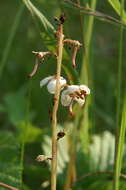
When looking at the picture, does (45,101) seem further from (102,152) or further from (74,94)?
(74,94)

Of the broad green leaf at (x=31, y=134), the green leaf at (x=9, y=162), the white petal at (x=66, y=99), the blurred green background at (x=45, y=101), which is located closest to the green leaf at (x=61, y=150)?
the blurred green background at (x=45, y=101)

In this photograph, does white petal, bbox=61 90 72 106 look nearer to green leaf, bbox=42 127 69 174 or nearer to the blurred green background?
the blurred green background

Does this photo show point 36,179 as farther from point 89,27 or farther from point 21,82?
point 21,82

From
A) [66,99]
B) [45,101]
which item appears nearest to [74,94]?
[66,99]

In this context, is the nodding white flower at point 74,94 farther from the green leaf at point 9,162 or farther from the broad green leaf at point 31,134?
the broad green leaf at point 31,134

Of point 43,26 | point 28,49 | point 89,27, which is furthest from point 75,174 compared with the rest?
point 28,49

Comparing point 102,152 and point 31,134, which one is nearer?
point 102,152
